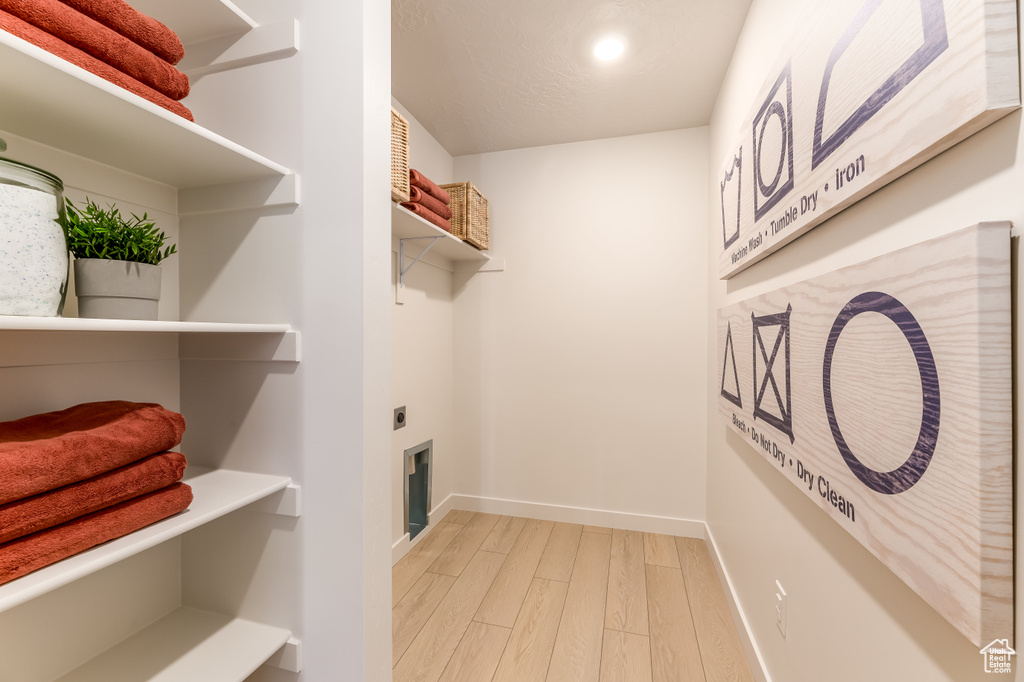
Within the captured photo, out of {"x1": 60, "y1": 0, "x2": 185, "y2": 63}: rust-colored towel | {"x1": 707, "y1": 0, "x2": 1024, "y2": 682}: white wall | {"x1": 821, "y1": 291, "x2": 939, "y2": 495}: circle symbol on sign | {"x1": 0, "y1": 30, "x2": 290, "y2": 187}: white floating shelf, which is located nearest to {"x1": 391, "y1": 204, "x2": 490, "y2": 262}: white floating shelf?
{"x1": 0, "y1": 30, "x2": 290, "y2": 187}: white floating shelf

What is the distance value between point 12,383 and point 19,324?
42cm

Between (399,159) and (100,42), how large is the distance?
102cm

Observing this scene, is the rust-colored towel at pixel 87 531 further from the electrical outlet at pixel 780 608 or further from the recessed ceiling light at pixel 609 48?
the recessed ceiling light at pixel 609 48

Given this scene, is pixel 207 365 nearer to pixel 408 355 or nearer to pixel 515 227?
pixel 408 355

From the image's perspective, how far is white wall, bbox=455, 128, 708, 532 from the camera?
255 cm

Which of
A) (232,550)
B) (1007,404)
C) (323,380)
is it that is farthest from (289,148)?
(1007,404)

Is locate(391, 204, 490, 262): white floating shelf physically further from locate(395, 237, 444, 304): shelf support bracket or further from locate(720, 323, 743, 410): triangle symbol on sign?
locate(720, 323, 743, 410): triangle symbol on sign

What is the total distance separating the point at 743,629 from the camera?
5.27 ft

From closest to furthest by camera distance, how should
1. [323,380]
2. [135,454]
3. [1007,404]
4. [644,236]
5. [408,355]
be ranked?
[1007,404] < [135,454] < [323,380] < [408,355] < [644,236]

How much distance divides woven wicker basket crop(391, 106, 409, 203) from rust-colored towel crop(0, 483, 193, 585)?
1.22 meters

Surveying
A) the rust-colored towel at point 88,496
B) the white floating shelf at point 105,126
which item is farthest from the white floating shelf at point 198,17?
the rust-colored towel at point 88,496

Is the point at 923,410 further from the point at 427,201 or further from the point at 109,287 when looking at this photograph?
the point at 427,201

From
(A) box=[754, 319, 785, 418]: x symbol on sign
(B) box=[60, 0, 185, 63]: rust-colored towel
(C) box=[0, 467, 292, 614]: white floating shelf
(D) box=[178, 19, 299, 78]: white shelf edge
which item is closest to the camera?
(C) box=[0, 467, 292, 614]: white floating shelf

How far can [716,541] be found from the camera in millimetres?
2191
